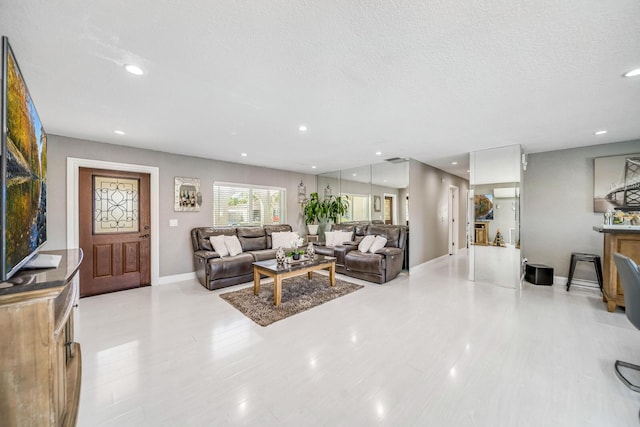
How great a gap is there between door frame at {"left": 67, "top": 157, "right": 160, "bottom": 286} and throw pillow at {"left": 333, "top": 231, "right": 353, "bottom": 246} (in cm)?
363

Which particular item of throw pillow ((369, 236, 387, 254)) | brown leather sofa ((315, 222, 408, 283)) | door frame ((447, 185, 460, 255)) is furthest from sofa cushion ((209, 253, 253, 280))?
door frame ((447, 185, 460, 255))

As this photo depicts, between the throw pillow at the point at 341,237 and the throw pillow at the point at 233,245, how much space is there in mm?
2201

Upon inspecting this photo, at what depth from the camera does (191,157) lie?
491 cm

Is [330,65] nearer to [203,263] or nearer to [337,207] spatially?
[203,263]

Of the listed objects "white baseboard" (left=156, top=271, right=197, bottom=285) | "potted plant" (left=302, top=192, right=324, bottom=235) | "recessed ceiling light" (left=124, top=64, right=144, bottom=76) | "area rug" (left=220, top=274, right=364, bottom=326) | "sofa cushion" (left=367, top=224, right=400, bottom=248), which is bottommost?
"area rug" (left=220, top=274, right=364, bottom=326)

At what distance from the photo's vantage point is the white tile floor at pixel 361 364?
1616 millimetres

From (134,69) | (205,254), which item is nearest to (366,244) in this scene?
(205,254)

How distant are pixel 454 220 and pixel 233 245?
651 cm

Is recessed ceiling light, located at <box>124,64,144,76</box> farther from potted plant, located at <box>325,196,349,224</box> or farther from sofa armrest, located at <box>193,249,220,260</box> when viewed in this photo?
potted plant, located at <box>325,196,349,224</box>

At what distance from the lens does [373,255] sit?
15.5ft

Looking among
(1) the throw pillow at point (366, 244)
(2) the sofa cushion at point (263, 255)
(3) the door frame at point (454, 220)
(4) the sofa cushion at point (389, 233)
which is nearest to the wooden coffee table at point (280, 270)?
(2) the sofa cushion at point (263, 255)

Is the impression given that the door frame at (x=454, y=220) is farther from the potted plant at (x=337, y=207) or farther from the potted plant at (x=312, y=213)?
the potted plant at (x=312, y=213)

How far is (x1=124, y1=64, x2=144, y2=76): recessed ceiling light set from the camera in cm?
192

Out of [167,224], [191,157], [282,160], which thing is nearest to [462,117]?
[282,160]
